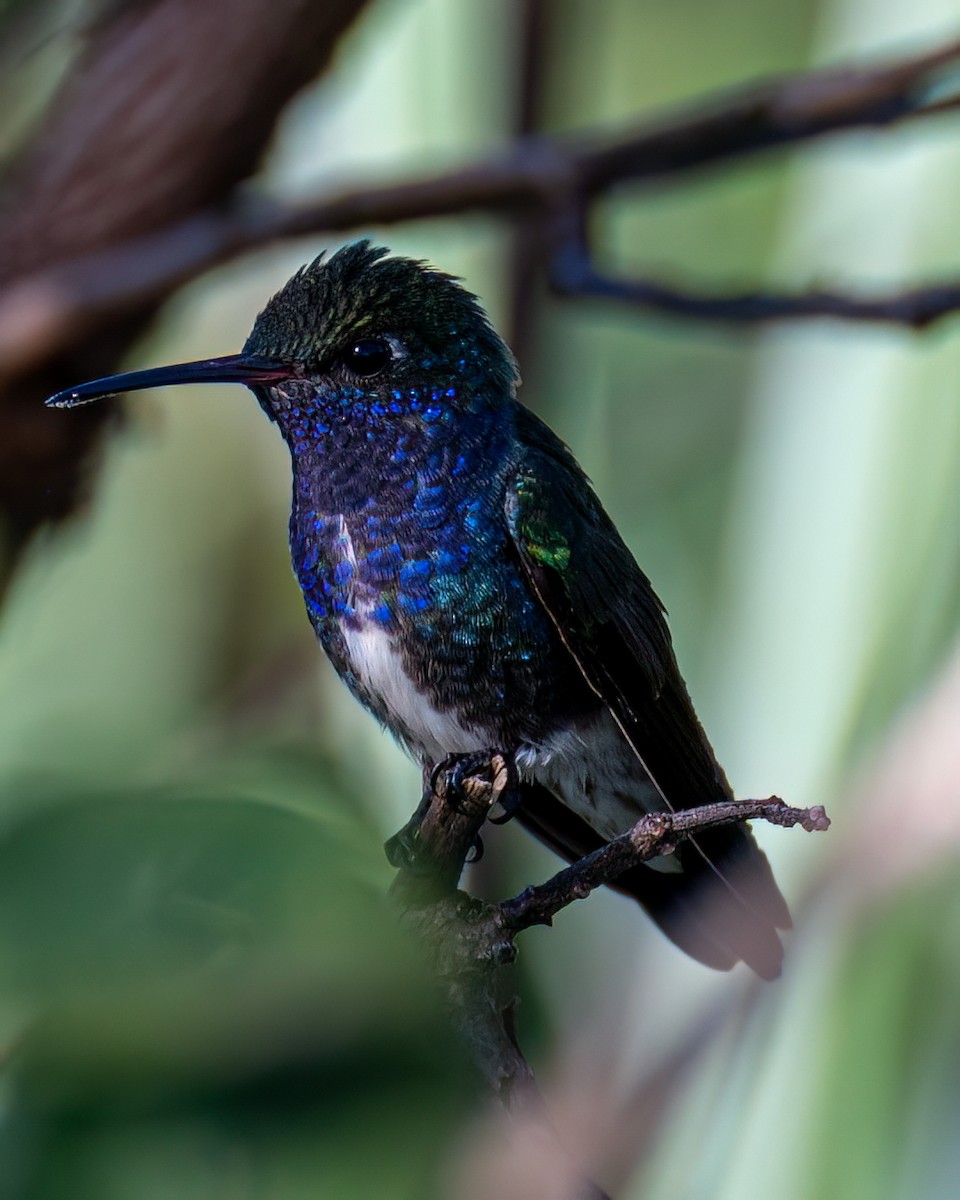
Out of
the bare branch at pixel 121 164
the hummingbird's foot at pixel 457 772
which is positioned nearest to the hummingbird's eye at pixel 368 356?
the hummingbird's foot at pixel 457 772

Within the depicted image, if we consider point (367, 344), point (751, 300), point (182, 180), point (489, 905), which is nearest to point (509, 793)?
point (489, 905)

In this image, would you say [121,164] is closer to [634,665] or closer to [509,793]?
[509,793]

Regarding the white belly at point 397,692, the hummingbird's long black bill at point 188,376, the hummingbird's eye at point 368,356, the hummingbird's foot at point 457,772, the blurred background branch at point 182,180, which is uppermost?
the blurred background branch at point 182,180

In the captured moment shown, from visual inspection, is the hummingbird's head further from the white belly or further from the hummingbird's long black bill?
the white belly

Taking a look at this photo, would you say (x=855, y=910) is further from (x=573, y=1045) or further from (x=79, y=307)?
(x=79, y=307)

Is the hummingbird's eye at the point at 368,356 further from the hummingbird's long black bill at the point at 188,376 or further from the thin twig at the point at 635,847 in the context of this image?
the thin twig at the point at 635,847

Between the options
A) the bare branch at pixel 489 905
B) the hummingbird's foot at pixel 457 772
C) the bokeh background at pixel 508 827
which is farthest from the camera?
the hummingbird's foot at pixel 457 772
